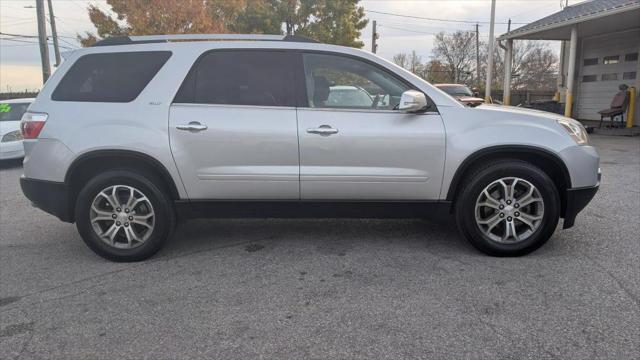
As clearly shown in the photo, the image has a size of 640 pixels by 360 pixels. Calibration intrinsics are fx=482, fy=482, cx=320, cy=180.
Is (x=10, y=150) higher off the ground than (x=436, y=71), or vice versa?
(x=436, y=71)

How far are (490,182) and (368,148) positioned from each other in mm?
1066

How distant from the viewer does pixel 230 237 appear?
4.91 m

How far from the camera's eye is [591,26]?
49.9ft

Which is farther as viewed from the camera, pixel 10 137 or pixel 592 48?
pixel 592 48

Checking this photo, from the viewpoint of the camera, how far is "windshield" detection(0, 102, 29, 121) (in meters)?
10.6

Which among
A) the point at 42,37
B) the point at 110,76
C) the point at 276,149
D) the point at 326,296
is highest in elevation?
the point at 42,37

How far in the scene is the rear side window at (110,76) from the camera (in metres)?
4.17

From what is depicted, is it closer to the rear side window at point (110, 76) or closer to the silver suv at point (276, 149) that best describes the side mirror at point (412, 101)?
the silver suv at point (276, 149)

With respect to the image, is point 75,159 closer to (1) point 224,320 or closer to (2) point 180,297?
(2) point 180,297

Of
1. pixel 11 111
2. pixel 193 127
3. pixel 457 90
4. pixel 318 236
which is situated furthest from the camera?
pixel 457 90

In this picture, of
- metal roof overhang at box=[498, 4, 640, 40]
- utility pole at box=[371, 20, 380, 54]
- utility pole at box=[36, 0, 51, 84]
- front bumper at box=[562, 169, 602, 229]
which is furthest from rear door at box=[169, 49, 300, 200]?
utility pole at box=[371, 20, 380, 54]

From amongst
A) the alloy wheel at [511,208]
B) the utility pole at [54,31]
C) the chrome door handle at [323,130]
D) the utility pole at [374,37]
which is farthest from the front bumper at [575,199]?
the utility pole at [374,37]

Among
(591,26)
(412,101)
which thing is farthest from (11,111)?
(591,26)

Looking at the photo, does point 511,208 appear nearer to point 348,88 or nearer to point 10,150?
point 348,88
